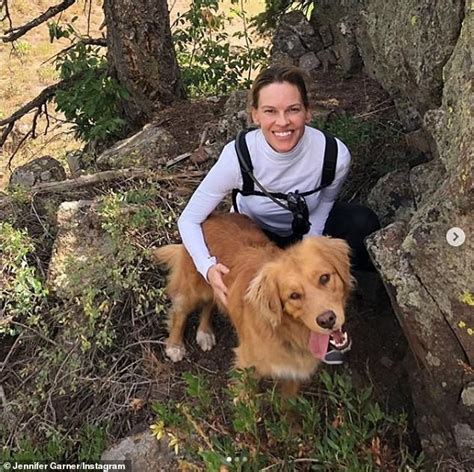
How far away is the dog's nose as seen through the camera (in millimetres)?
3242

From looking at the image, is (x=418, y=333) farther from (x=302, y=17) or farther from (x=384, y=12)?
(x=302, y=17)

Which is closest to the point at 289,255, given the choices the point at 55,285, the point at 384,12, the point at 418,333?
the point at 418,333

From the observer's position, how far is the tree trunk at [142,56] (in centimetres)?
656

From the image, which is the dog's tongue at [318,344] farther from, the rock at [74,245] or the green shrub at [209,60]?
the green shrub at [209,60]

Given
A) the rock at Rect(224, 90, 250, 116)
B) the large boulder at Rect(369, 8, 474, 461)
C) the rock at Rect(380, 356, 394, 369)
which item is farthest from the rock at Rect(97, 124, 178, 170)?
the large boulder at Rect(369, 8, 474, 461)

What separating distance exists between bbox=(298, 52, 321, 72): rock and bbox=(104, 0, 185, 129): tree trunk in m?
1.35

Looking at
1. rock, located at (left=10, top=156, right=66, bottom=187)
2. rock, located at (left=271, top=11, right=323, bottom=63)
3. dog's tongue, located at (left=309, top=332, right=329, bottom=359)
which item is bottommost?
rock, located at (left=10, top=156, right=66, bottom=187)

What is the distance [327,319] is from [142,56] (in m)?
4.36

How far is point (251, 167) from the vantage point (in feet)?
13.2

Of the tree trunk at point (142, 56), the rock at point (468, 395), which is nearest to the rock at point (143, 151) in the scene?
the tree trunk at point (142, 56)

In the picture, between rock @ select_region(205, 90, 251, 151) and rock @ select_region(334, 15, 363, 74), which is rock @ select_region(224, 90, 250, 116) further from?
rock @ select_region(334, 15, 363, 74)

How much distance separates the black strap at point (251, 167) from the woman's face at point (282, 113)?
20 centimetres

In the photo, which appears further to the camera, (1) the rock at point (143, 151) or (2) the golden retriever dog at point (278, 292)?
(1) the rock at point (143, 151)

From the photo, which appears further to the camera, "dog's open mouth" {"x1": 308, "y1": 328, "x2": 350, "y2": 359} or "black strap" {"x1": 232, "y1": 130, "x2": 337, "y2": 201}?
"black strap" {"x1": 232, "y1": 130, "x2": 337, "y2": 201}
